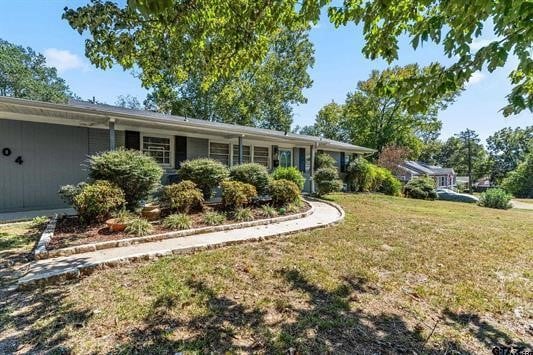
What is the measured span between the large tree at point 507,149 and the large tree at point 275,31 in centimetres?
6322

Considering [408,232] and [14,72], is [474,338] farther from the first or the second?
[14,72]

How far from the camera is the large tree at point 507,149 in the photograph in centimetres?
5272

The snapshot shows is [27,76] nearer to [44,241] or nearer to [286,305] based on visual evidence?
[44,241]

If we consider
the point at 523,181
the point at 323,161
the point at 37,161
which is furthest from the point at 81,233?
the point at 523,181

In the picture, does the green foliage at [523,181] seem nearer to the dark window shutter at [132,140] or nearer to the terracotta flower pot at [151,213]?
the dark window shutter at [132,140]

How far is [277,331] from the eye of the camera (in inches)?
110

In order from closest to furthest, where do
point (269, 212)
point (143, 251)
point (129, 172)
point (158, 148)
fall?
point (143, 251) < point (129, 172) < point (269, 212) < point (158, 148)

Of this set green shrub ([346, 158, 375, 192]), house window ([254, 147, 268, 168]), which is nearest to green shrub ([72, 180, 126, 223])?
house window ([254, 147, 268, 168])

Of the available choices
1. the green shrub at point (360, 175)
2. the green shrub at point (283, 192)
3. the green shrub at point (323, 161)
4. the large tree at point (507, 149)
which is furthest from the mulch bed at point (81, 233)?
the large tree at point (507, 149)

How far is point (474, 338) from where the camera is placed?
2.88m

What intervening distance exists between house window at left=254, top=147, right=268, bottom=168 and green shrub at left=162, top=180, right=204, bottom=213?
6960 mm

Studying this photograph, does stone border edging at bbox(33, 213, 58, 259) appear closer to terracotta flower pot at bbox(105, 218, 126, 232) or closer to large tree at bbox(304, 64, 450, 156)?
terracotta flower pot at bbox(105, 218, 126, 232)

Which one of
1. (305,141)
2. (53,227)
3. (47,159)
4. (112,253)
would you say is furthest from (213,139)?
(112,253)

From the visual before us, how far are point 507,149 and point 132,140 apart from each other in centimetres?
6781
